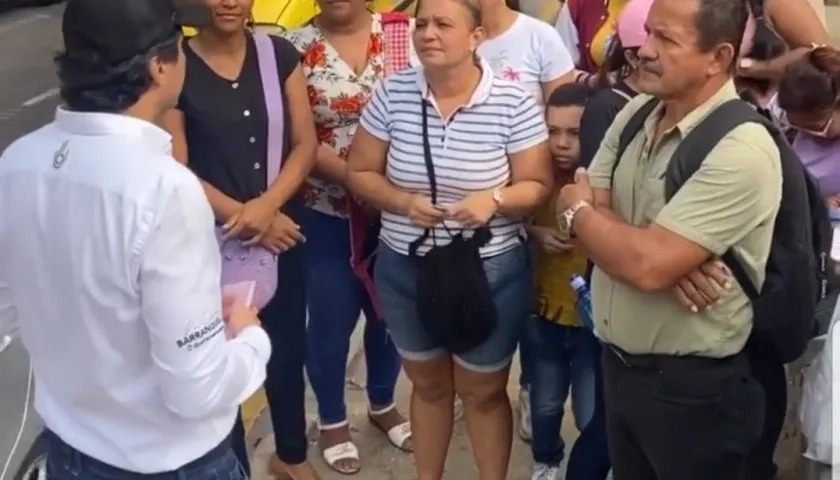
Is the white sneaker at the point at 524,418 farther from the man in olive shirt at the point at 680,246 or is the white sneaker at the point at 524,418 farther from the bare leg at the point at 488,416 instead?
the man in olive shirt at the point at 680,246

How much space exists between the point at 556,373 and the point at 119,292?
170cm

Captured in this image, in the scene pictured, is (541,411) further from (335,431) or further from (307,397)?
(307,397)

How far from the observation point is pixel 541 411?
131 inches

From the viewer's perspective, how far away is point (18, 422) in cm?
260

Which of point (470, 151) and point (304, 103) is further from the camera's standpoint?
point (304, 103)

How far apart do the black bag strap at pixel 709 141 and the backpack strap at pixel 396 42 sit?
4.07 ft

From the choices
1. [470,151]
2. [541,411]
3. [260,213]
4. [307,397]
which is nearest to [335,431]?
[307,397]

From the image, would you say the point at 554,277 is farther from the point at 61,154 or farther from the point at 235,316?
the point at 61,154

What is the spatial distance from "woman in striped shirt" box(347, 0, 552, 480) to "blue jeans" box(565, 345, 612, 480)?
0.86 feet

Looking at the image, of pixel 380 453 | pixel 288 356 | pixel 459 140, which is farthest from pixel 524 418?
pixel 459 140

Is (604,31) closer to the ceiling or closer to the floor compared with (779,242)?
closer to the floor

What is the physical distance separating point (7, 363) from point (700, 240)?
1.59 m

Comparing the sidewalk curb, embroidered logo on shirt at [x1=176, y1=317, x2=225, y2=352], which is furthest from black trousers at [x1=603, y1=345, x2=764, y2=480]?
the sidewalk curb

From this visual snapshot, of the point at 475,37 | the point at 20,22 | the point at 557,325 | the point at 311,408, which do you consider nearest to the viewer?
the point at 475,37
